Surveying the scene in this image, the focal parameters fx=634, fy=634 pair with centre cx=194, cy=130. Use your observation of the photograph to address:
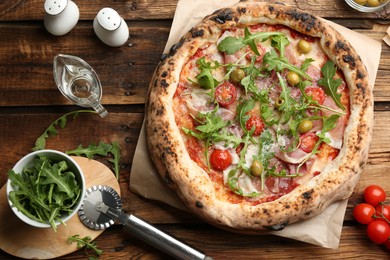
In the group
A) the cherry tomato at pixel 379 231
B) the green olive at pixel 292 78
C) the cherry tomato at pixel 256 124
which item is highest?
the green olive at pixel 292 78

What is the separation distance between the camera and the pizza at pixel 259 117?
334cm

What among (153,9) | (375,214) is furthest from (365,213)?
(153,9)

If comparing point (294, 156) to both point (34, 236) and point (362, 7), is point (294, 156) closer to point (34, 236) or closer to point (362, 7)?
point (362, 7)

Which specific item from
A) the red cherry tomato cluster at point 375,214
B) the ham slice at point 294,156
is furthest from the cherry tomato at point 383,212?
the ham slice at point 294,156

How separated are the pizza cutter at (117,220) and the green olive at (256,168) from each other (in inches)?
20.8

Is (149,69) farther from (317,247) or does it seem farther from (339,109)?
(317,247)

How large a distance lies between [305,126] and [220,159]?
49 centimetres

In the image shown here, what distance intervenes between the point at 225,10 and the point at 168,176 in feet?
3.18

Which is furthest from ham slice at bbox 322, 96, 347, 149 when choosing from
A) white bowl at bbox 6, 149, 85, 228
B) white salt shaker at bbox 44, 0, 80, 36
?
white salt shaker at bbox 44, 0, 80, 36

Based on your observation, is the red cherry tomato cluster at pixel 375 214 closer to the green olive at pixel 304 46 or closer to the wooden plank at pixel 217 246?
the wooden plank at pixel 217 246

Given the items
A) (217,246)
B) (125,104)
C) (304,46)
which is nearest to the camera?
(304,46)

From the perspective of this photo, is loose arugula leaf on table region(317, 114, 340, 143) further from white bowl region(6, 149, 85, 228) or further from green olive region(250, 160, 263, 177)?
white bowl region(6, 149, 85, 228)

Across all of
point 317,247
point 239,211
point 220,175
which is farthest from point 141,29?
point 317,247

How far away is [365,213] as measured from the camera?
3516 mm
